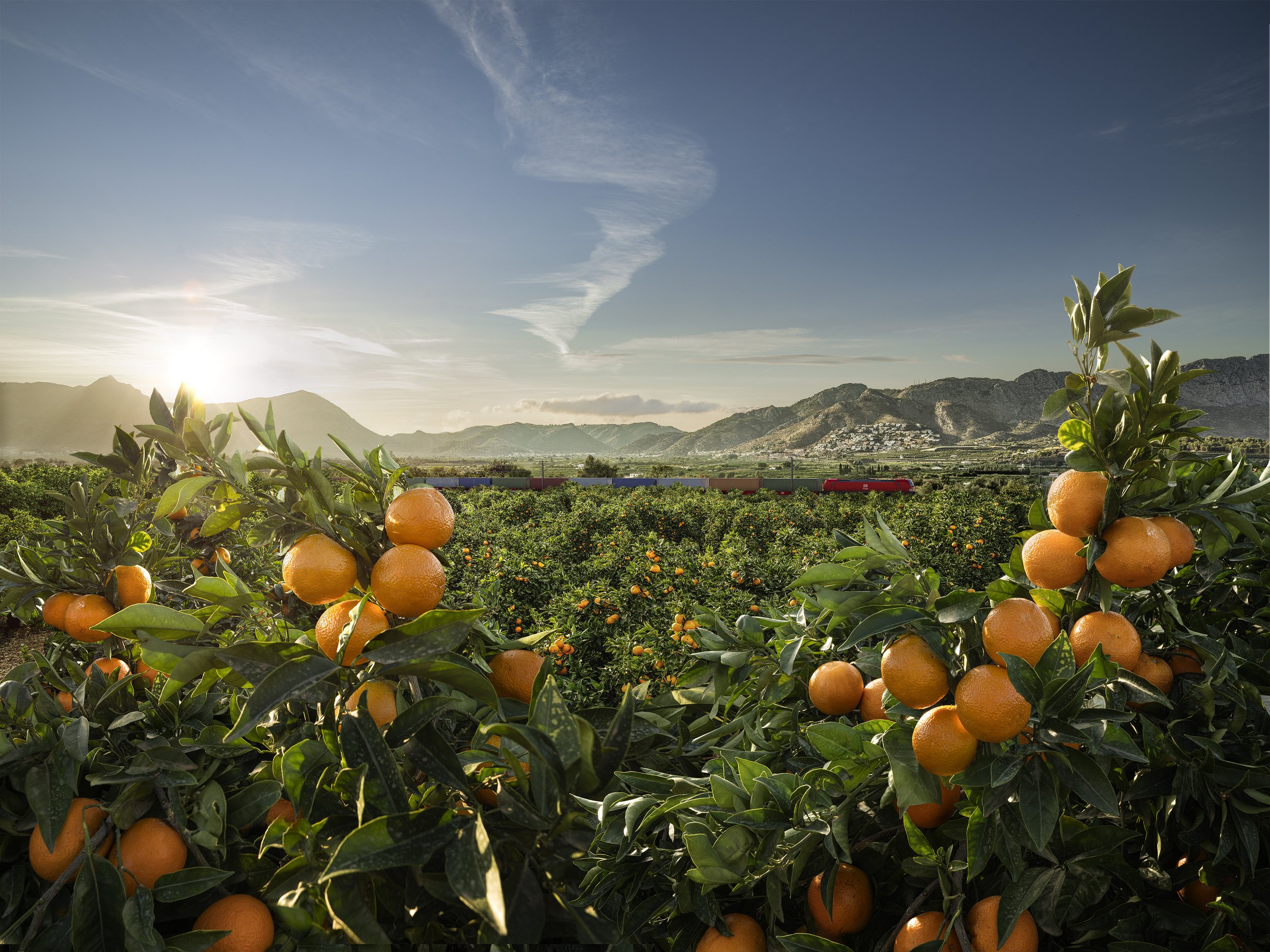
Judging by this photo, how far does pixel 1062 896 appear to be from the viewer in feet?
2.51

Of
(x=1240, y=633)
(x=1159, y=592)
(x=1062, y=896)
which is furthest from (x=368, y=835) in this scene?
(x=1240, y=633)

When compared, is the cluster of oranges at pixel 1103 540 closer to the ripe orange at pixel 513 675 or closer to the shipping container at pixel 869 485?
the ripe orange at pixel 513 675

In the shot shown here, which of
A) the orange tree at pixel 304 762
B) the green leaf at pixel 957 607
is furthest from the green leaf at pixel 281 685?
the green leaf at pixel 957 607

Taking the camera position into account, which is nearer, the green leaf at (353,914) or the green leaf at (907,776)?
the green leaf at (353,914)

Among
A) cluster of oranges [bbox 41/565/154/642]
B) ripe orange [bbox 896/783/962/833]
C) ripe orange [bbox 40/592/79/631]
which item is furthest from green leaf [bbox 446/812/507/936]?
ripe orange [bbox 40/592/79/631]

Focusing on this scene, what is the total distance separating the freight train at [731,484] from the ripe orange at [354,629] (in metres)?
16.3

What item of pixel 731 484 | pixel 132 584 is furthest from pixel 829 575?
pixel 731 484

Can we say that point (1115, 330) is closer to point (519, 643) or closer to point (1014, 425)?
point (519, 643)

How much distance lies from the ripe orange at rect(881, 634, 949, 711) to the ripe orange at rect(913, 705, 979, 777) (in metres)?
0.02

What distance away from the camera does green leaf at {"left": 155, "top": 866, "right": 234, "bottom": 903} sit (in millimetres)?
705

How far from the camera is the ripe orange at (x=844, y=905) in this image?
80cm

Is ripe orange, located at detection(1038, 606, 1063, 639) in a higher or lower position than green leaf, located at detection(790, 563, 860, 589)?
lower

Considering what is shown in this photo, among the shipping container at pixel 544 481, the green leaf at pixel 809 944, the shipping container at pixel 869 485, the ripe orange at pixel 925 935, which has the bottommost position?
the shipping container at pixel 869 485

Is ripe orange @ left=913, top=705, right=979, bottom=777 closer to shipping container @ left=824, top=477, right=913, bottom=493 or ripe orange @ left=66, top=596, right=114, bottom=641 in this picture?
ripe orange @ left=66, top=596, right=114, bottom=641
